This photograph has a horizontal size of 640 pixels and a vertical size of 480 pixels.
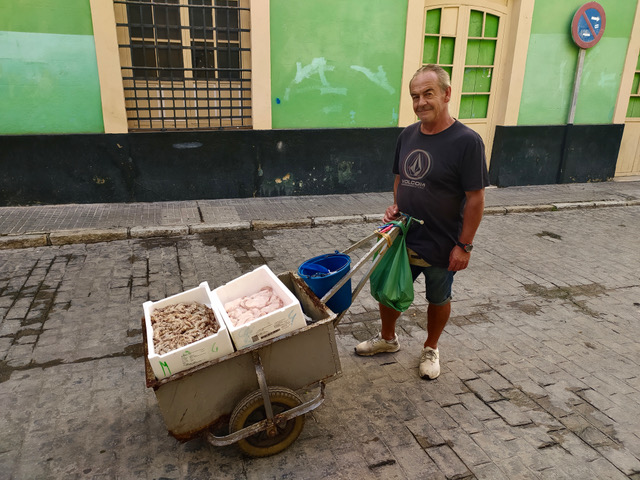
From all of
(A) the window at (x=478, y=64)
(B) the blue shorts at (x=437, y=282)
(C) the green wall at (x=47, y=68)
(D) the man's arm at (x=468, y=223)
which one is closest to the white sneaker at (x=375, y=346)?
(B) the blue shorts at (x=437, y=282)

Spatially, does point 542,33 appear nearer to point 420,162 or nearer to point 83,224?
point 420,162

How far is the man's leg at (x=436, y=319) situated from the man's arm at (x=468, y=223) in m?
0.42

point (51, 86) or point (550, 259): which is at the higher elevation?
point (51, 86)

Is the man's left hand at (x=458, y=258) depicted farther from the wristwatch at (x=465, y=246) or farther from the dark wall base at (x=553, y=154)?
the dark wall base at (x=553, y=154)

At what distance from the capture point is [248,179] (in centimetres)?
A: 827

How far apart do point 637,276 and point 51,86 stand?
8.34 metres

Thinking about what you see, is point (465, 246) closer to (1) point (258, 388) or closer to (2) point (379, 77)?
(1) point (258, 388)

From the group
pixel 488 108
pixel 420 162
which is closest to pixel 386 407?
pixel 420 162

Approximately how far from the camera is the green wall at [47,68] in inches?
265

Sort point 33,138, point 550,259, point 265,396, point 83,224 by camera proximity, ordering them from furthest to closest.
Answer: point 33,138, point 83,224, point 550,259, point 265,396

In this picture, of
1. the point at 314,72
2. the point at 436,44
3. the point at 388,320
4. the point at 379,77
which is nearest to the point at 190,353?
the point at 388,320

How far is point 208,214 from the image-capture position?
7.33m

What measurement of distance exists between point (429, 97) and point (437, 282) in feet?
4.26

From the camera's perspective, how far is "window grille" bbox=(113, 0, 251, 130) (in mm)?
7324
